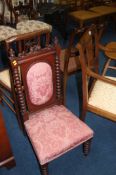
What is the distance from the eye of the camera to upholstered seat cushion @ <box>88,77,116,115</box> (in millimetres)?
1592

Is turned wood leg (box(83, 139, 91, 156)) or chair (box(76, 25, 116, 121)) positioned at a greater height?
chair (box(76, 25, 116, 121))

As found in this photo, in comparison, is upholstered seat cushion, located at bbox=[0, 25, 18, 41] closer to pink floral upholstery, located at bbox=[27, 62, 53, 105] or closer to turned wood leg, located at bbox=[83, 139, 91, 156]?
pink floral upholstery, located at bbox=[27, 62, 53, 105]

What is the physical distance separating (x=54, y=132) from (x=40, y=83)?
339 millimetres

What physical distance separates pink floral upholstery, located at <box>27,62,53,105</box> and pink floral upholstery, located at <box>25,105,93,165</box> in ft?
0.41

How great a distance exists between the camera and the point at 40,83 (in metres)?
1.43

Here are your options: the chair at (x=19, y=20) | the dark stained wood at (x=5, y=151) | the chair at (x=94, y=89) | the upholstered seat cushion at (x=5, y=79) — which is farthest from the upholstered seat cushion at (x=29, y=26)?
the dark stained wood at (x=5, y=151)

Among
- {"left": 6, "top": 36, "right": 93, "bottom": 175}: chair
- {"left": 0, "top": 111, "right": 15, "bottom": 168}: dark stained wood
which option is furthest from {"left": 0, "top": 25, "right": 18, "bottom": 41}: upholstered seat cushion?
{"left": 0, "top": 111, "right": 15, "bottom": 168}: dark stained wood

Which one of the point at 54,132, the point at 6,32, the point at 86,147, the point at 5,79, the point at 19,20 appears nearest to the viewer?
the point at 54,132

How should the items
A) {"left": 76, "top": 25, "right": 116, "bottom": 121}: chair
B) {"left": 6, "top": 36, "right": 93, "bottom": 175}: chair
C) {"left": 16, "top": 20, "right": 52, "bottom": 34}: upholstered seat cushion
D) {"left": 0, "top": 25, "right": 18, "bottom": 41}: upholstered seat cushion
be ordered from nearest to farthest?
1. {"left": 6, "top": 36, "right": 93, "bottom": 175}: chair
2. {"left": 76, "top": 25, "right": 116, "bottom": 121}: chair
3. {"left": 0, "top": 25, "right": 18, "bottom": 41}: upholstered seat cushion
4. {"left": 16, "top": 20, "right": 52, "bottom": 34}: upholstered seat cushion

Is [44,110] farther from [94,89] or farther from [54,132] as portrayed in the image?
[94,89]

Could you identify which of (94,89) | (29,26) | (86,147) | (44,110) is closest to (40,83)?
(44,110)

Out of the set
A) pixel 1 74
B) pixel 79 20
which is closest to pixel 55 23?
pixel 79 20

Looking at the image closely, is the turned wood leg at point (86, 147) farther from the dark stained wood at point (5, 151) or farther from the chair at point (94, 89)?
the dark stained wood at point (5, 151)

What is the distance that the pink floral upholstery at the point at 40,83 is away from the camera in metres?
1.37
